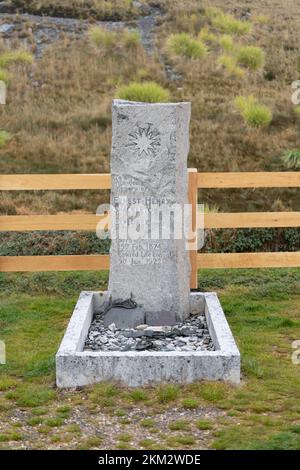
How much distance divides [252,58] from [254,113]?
16.2ft

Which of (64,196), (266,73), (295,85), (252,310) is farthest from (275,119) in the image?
(252,310)

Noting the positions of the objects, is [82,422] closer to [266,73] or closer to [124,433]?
[124,433]

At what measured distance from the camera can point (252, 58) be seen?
70.9 ft

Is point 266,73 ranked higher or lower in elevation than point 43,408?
higher

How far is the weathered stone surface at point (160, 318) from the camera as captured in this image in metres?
8.15

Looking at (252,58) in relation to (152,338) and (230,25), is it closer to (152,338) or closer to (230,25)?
(230,25)

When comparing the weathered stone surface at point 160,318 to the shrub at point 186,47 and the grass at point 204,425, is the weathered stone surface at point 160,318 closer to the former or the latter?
the grass at point 204,425

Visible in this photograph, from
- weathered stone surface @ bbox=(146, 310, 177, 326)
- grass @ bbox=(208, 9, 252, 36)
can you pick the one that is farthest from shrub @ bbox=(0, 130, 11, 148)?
grass @ bbox=(208, 9, 252, 36)

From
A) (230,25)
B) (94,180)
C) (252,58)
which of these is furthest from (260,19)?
(94,180)

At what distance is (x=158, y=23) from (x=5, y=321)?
1924 cm

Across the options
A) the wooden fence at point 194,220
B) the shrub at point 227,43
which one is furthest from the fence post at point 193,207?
the shrub at point 227,43

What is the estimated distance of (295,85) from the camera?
19641 mm

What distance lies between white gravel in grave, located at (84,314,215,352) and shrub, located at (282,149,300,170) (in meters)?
7.36

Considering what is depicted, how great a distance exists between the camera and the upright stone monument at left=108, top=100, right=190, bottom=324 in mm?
7918
